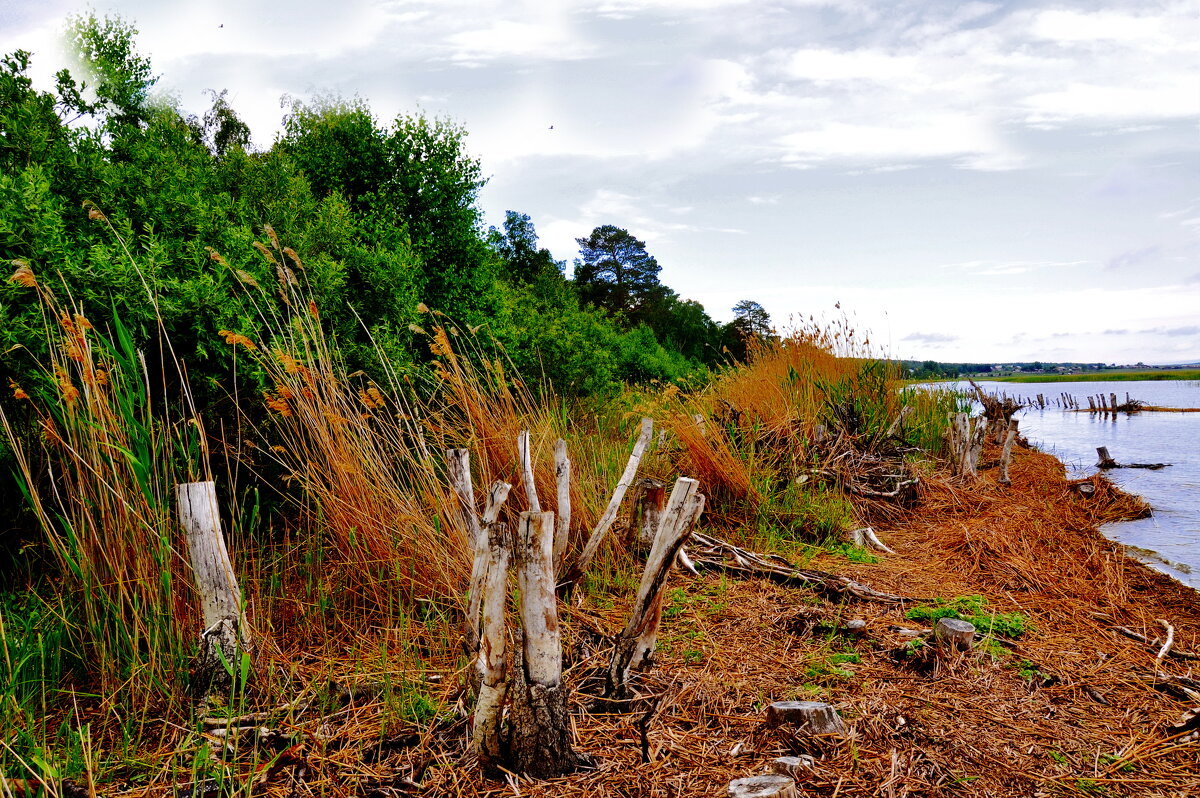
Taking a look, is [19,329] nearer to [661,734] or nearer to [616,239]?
[661,734]

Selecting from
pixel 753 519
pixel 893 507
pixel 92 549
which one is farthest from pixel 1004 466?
pixel 92 549

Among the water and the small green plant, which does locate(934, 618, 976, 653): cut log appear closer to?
the small green plant

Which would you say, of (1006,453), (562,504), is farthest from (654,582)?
(1006,453)

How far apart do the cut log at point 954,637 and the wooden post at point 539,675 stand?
5.23 ft

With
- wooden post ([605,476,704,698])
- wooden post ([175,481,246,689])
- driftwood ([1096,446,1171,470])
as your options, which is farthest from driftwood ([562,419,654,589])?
driftwood ([1096,446,1171,470])

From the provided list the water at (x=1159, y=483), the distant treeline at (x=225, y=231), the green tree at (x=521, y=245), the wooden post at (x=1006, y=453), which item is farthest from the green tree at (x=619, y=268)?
the wooden post at (x=1006, y=453)

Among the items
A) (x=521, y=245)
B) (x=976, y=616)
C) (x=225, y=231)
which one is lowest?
(x=976, y=616)

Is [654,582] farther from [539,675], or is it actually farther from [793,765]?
[793,765]

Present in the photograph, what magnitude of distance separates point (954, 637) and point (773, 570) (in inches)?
39.2

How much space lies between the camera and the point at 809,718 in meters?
1.88

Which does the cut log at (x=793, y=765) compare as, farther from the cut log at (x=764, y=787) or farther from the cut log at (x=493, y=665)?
the cut log at (x=493, y=665)

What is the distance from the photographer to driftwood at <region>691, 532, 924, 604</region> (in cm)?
314

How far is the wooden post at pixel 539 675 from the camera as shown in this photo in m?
1.65

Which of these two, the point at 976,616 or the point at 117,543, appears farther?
the point at 976,616
